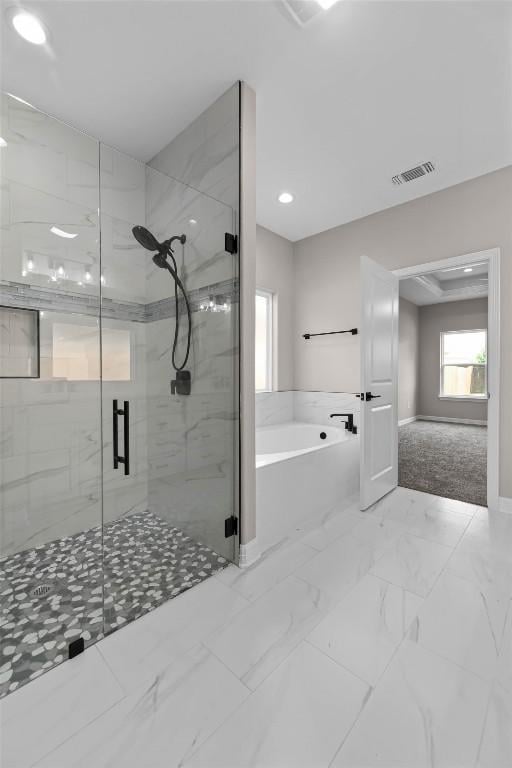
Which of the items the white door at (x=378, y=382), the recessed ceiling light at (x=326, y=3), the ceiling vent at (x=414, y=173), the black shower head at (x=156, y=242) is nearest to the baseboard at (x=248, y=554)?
the white door at (x=378, y=382)

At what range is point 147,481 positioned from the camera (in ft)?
7.09

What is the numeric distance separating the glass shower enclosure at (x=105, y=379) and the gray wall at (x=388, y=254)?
1.90 metres

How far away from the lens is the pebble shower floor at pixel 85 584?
4.21 ft

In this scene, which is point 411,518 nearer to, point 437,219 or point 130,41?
point 437,219

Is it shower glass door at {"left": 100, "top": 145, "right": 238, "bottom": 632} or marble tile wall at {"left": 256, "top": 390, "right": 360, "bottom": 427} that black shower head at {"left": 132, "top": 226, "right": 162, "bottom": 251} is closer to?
shower glass door at {"left": 100, "top": 145, "right": 238, "bottom": 632}

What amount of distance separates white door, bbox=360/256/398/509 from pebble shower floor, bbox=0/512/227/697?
1.48m

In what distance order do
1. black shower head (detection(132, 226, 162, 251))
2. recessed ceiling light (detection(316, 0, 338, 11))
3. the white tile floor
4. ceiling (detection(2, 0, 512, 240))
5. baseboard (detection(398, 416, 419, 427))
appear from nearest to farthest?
the white tile floor, recessed ceiling light (detection(316, 0, 338, 11)), ceiling (detection(2, 0, 512, 240)), black shower head (detection(132, 226, 162, 251)), baseboard (detection(398, 416, 419, 427))

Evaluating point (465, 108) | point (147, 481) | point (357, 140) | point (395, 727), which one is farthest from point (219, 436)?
point (465, 108)

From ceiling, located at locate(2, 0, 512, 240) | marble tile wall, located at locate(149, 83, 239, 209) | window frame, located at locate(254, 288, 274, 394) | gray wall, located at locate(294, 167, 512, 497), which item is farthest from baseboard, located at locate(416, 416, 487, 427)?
marble tile wall, located at locate(149, 83, 239, 209)

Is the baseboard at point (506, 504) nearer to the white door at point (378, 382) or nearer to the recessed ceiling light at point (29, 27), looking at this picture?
the white door at point (378, 382)

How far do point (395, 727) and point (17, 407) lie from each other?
2136 millimetres

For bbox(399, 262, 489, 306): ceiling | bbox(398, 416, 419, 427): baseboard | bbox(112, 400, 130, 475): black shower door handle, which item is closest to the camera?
bbox(112, 400, 130, 475): black shower door handle

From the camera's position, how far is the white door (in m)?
2.62

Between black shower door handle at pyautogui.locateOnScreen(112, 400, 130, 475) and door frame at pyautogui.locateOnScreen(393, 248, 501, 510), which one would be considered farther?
door frame at pyautogui.locateOnScreen(393, 248, 501, 510)
